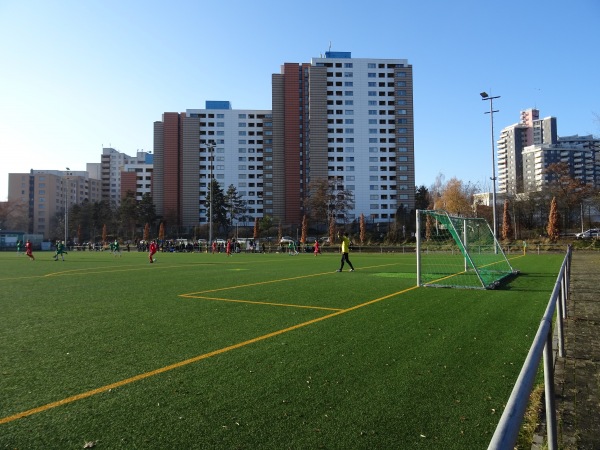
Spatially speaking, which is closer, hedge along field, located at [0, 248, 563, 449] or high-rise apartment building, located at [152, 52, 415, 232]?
hedge along field, located at [0, 248, 563, 449]

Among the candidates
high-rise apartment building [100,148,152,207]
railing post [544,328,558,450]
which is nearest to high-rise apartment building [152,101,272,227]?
high-rise apartment building [100,148,152,207]

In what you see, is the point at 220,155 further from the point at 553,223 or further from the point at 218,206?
the point at 553,223

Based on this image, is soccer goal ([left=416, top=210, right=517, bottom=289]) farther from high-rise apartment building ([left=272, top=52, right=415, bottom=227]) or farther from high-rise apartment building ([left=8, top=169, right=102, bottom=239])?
high-rise apartment building ([left=8, top=169, right=102, bottom=239])

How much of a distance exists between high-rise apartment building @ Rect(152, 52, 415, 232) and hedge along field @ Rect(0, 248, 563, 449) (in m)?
81.7

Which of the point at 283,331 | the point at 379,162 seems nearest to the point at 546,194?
the point at 379,162

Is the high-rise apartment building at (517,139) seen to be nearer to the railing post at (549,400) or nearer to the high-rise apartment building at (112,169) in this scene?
the high-rise apartment building at (112,169)

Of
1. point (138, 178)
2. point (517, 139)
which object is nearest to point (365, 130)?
point (138, 178)

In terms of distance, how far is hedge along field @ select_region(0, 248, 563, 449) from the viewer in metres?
3.70

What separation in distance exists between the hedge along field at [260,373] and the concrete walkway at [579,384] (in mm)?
559

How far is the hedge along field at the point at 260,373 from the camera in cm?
370

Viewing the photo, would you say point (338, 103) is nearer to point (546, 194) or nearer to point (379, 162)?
point (379, 162)

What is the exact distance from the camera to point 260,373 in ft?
17.3

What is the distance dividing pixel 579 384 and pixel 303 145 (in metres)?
107

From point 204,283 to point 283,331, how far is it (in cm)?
909
